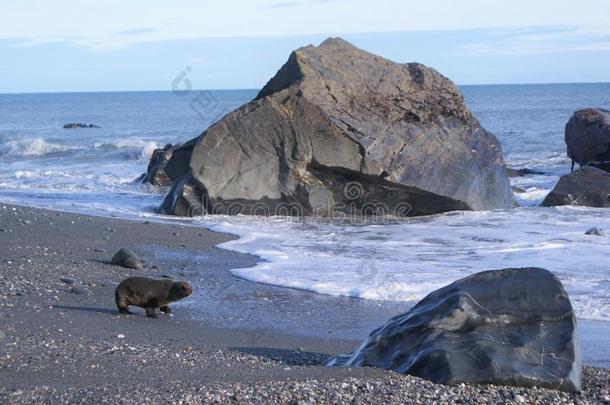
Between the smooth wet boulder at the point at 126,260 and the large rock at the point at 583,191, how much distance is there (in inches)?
382

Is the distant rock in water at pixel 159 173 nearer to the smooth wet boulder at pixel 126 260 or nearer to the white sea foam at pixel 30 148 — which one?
the smooth wet boulder at pixel 126 260

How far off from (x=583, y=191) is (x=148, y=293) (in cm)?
1175

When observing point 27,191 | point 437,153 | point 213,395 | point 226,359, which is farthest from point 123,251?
point 27,191

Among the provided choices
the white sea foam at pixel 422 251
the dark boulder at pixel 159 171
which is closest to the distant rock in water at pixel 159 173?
the dark boulder at pixel 159 171

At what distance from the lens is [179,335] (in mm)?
7898

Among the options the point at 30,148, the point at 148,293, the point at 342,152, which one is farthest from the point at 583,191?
the point at 30,148

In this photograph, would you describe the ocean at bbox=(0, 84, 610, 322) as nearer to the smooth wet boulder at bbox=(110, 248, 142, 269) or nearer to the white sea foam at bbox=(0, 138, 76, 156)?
the smooth wet boulder at bbox=(110, 248, 142, 269)

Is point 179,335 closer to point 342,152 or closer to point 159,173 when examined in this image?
point 342,152

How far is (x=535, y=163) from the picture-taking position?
30016 mm

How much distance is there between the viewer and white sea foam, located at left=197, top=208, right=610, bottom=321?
10.6m

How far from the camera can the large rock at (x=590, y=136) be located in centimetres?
2200

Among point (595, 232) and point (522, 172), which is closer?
point (595, 232)

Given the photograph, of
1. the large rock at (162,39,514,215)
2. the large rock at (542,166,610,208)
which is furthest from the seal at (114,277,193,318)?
the large rock at (542,166,610,208)

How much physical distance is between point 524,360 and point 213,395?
2.02 m
